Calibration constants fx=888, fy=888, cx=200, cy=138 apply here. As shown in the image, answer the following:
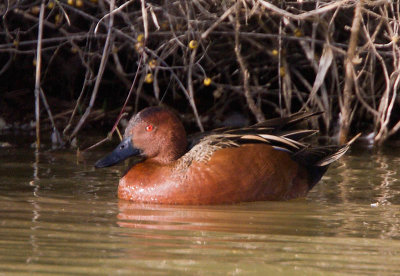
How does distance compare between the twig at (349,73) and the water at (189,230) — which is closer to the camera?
the water at (189,230)

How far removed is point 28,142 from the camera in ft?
26.3

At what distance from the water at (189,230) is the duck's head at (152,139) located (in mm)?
295

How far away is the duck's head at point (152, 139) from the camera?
5.62 metres

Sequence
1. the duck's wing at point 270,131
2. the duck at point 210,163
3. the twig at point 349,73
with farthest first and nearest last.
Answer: the twig at point 349,73 → the duck's wing at point 270,131 → the duck at point 210,163

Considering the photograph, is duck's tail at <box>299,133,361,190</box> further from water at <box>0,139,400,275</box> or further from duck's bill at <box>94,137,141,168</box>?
duck's bill at <box>94,137,141,168</box>

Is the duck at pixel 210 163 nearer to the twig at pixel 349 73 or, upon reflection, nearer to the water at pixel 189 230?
the water at pixel 189 230

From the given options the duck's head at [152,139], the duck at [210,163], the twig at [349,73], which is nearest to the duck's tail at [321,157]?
the duck at [210,163]

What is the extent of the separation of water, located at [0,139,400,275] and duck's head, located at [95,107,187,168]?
295 mm

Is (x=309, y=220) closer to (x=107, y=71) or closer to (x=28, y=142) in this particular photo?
(x=28, y=142)

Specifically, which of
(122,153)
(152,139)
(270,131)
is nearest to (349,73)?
(270,131)

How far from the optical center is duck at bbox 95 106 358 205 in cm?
534

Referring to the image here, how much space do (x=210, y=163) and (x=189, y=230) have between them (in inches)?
42.5

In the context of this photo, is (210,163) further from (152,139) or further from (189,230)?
(189,230)

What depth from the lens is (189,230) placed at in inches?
171
